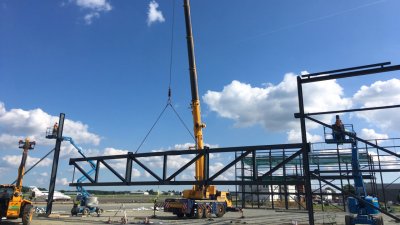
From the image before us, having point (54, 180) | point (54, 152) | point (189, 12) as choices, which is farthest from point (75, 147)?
point (189, 12)

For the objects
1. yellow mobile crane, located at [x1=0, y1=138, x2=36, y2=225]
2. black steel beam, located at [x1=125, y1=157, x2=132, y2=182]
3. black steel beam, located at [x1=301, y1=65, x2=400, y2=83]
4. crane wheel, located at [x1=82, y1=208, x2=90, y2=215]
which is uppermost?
black steel beam, located at [x1=301, y1=65, x2=400, y2=83]

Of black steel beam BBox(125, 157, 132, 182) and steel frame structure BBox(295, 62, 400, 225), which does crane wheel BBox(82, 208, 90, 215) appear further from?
steel frame structure BBox(295, 62, 400, 225)

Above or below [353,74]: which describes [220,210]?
below

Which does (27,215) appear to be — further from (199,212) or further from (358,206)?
(358,206)

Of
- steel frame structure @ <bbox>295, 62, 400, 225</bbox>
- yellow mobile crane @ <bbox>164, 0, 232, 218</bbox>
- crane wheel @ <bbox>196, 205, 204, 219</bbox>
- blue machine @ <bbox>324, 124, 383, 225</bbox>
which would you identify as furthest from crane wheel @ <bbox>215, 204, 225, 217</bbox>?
steel frame structure @ <bbox>295, 62, 400, 225</bbox>

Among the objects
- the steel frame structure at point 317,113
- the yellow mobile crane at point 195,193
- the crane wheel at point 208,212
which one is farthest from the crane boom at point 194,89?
the steel frame structure at point 317,113

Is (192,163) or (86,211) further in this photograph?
(86,211)

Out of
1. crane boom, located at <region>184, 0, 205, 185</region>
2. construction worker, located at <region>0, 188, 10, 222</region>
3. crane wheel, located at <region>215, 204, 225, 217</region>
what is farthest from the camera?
crane wheel, located at <region>215, 204, 225, 217</region>

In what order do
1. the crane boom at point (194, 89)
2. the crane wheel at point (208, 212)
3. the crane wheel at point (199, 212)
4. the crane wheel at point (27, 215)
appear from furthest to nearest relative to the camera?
the crane boom at point (194, 89), the crane wheel at point (208, 212), the crane wheel at point (199, 212), the crane wheel at point (27, 215)

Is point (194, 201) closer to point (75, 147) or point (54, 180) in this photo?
point (54, 180)

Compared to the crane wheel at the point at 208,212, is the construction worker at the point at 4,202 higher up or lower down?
higher up

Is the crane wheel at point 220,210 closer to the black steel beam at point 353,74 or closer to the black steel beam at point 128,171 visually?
the black steel beam at point 128,171

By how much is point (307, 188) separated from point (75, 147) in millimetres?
24747

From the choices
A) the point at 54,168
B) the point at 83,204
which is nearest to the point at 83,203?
the point at 83,204
